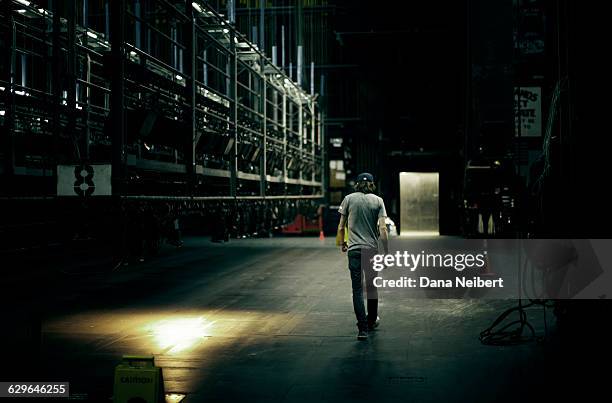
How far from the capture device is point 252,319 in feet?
36.0

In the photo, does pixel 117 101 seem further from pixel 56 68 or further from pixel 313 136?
pixel 313 136

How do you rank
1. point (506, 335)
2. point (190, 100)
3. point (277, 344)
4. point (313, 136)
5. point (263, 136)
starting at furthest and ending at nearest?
point (313, 136)
point (263, 136)
point (190, 100)
point (506, 335)
point (277, 344)

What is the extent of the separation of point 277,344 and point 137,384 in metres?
3.45

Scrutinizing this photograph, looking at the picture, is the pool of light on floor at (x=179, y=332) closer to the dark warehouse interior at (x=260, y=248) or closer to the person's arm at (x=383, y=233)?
the dark warehouse interior at (x=260, y=248)

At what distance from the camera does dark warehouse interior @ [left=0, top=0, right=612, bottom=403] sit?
7.58 metres

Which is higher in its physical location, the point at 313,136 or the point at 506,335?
the point at 313,136

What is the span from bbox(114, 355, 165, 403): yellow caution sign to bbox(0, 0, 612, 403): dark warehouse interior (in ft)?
0.05

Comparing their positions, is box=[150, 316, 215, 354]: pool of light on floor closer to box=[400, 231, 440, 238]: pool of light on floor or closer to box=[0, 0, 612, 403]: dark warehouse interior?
box=[0, 0, 612, 403]: dark warehouse interior

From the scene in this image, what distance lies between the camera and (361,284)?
973cm

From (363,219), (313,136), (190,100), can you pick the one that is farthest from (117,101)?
(313,136)

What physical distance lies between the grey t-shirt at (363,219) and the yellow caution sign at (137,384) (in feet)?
14.7

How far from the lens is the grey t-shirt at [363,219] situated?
388 inches

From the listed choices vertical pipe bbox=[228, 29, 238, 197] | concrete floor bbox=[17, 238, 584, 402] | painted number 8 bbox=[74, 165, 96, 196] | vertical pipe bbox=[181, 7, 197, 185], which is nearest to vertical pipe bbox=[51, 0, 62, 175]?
painted number 8 bbox=[74, 165, 96, 196]

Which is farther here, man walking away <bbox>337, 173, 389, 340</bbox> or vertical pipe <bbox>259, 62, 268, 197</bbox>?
vertical pipe <bbox>259, 62, 268, 197</bbox>
